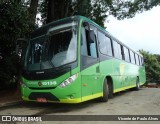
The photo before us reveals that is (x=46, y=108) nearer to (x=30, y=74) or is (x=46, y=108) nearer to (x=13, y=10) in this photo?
(x=30, y=74)

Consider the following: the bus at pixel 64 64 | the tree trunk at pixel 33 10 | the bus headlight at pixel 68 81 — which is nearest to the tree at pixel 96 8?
the tree trunk at pixel 33 10

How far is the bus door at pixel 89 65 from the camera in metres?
8.64

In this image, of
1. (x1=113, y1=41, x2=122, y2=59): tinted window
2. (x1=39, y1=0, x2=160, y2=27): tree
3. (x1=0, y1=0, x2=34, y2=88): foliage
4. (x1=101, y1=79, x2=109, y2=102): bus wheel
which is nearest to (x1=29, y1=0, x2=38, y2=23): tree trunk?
(x1=0, y1=0, x2=34, y2=88): foliage

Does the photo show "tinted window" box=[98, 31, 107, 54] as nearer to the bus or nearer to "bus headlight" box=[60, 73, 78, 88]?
the bus

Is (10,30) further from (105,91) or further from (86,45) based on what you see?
(105,91)

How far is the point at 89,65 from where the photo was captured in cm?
903

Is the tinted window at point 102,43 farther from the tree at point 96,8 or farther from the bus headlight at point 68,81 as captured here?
the tree at point 96,8

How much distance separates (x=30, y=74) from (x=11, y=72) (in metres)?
4.62

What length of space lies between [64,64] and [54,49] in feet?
2.56

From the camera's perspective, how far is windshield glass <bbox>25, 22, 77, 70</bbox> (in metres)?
8.50

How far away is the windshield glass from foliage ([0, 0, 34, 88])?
177 cm

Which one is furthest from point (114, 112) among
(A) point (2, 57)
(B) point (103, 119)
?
(A) point (2, 57)

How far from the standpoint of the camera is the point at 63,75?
26.9ft

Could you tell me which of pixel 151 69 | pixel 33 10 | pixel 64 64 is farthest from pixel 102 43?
pixel 151 69
